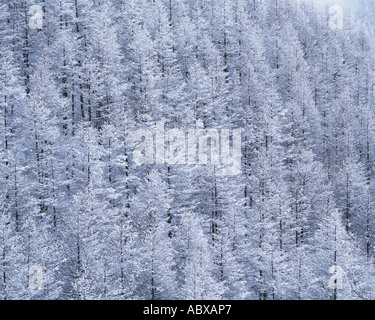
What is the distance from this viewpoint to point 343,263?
39.7 meters

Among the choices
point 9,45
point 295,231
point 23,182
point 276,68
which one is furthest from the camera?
point 276,68

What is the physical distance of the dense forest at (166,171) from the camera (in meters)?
37.2

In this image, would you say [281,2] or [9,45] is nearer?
[9,45]

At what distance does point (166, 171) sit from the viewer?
46.6m

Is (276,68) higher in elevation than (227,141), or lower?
higher

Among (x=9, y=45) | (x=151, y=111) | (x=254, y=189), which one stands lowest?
(x=254, y=189)

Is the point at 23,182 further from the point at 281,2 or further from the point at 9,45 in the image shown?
the point at 281,2

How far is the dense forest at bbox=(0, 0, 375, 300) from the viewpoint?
122 feet

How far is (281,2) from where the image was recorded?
107 meters

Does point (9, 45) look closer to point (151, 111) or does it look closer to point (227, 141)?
point (151, 111)

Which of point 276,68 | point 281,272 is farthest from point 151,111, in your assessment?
point 276,68
